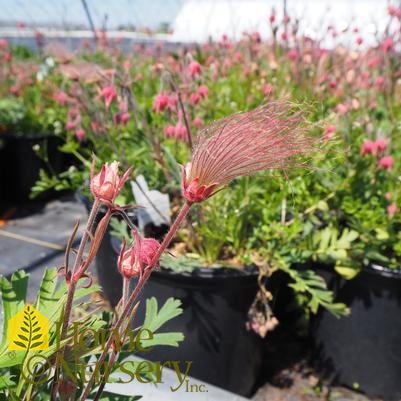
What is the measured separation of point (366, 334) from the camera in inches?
57.9

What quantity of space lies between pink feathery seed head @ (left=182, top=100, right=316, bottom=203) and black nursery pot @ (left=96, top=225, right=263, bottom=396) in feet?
2.61

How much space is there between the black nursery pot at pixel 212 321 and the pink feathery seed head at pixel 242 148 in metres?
0.80

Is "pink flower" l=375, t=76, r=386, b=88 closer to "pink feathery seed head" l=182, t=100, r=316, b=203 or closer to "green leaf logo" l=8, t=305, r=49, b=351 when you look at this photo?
"pink feathery seed head" l=182, t=100, r=316, b=203

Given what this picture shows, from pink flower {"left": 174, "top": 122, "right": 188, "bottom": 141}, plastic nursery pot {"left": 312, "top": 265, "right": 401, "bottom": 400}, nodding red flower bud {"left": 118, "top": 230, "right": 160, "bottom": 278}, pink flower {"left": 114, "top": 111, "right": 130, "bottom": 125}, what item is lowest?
plastic nursery pot {"left": 312, "top": 265, "right": 401, "bottom": 400}

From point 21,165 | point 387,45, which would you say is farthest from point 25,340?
point 21,165

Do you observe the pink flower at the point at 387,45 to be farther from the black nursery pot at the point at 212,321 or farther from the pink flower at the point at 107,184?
the pink flower at the point at 107,184

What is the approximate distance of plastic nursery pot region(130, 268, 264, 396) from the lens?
4.37 feet

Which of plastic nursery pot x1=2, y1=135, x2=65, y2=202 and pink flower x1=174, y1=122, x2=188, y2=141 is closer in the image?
pink flower x1=174, y1=122, x2=188, y2=141

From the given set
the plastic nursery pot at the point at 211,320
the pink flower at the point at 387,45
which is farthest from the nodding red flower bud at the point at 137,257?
the pink flower at the point at 387,45

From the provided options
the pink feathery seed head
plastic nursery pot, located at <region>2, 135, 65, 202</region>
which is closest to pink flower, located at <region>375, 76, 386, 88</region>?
the pink feathery seed head

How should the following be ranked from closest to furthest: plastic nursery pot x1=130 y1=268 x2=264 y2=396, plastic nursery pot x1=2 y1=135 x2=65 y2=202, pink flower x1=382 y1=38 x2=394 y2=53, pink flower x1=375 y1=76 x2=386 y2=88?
plastic nursery pot x1=130 y1=268 x2=264 y2=396
pink flower x1=382 y1=38 x2=394 y2=53
pink flower x1=375 y1=76 x2=386 y2=88
plastic nursery pot x1=2 y1=135 x2=65 y2=202

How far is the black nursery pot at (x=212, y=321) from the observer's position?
1333 mm

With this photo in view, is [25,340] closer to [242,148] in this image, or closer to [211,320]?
[242,148]

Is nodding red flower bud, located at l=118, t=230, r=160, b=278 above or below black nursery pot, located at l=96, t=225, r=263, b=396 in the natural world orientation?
above
